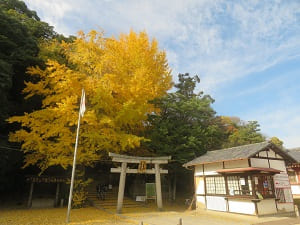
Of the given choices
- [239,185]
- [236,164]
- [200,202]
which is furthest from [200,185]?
[236,164]

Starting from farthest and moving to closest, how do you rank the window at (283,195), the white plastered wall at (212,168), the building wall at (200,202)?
the building wall at (200,202) < the white plastered wall at (212,168) < the window at (283,195)

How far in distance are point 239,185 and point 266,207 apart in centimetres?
193

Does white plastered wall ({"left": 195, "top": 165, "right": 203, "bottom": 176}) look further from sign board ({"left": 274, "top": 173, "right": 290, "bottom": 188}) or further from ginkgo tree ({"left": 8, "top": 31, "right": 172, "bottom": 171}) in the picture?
ginkgo tree ({"left": 8, "top": 31, "right": 172, "bottom": 171})

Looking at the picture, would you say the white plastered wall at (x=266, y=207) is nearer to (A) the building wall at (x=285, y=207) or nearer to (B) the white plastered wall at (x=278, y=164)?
(A) the building wall at (x=285, y=207)

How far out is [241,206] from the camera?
1316 centimetres

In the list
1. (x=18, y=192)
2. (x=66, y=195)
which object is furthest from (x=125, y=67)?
(x=18, y=192)

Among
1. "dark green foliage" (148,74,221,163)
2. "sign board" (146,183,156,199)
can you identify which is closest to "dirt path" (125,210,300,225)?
"sign board" (146,183,156,199)

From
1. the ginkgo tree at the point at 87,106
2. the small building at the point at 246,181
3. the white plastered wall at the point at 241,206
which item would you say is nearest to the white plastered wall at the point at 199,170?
the small building at the point at 246,181

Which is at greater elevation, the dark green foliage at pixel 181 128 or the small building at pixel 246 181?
the dark green foliage at pixel 181 128

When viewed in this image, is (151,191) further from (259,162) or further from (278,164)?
(278,164)

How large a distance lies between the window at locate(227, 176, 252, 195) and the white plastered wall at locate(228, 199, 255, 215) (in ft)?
1.78

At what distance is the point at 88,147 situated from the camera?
13.7 metres

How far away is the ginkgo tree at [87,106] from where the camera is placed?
488 inches

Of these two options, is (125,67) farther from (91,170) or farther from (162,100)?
(91,170)
